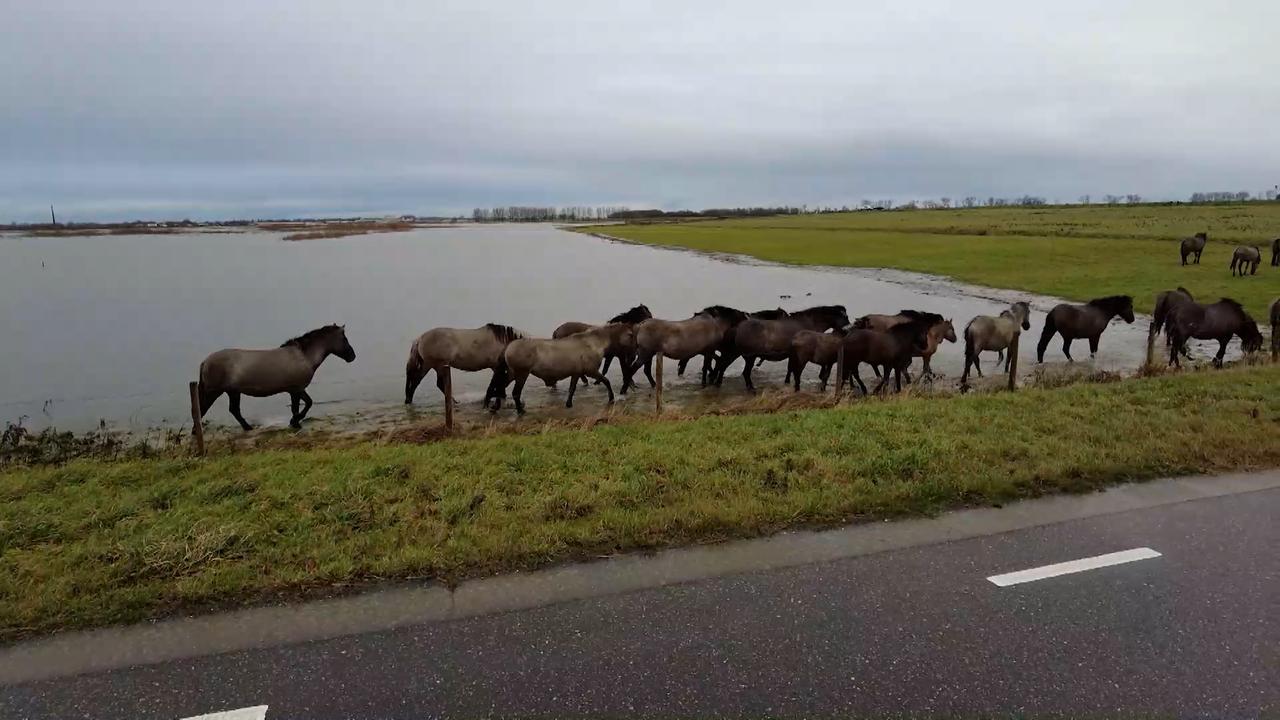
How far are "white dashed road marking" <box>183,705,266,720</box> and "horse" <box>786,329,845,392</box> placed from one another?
1224 cm

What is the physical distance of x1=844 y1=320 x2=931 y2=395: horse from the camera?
14211 millimetres

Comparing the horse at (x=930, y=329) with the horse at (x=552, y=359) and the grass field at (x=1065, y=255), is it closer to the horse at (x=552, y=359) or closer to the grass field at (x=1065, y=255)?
the horse at (x=552, y=359)

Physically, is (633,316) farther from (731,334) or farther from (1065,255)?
(1065,255)

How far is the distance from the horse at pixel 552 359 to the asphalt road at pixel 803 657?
9.15 m

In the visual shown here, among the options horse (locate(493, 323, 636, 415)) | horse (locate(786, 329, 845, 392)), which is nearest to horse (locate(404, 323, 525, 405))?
horse (locate(493, 323, 636, 415))

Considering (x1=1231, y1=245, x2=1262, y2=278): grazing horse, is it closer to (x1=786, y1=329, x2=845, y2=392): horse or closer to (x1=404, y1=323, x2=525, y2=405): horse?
(x1=786, y1=329, x2=845, y2=392): horse

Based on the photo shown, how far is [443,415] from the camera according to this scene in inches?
535

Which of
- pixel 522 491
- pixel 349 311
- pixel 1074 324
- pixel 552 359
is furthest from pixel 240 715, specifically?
pixel 349 311

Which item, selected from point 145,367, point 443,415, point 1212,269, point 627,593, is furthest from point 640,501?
point 1212,269

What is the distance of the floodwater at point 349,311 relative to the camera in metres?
14.9

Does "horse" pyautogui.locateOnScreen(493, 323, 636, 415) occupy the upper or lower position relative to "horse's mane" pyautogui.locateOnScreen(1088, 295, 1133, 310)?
lower

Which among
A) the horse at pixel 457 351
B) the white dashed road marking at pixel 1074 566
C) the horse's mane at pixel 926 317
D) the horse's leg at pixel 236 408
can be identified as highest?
the horse's mane at pixel 926 317

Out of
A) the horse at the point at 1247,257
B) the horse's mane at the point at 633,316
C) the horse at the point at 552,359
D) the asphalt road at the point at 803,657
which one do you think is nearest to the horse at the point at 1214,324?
the horse's mane at the point at 633,316

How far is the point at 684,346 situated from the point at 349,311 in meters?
17.5
